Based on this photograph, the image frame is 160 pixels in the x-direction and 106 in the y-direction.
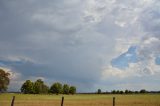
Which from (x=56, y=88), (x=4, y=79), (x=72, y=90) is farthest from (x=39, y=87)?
(x=4, y=79)

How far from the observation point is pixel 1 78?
102688 mm

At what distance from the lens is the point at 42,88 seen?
173 metres

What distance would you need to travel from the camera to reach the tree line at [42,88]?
170 metres

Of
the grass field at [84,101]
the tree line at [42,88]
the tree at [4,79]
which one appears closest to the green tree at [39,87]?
the tree line at [42,88]

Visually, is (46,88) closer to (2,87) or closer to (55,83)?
(55,83)

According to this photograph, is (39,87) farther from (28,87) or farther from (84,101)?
(84,101)

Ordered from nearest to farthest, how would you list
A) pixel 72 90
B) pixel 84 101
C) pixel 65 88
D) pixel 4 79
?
pixel 84 101
pixel 4 79
pixel 72 90
pixel 65 88

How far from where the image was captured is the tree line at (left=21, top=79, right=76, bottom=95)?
169500mm

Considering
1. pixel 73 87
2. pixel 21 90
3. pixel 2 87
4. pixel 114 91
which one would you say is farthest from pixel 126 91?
pixel 2 87

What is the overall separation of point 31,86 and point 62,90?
1978 cm

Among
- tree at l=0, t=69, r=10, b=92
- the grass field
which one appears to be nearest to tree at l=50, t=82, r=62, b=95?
tree at l=0, t=69, r=10, b=92

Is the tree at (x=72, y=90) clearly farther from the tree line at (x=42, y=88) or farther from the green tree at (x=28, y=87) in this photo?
A: the green tree at (x=28, y=87)

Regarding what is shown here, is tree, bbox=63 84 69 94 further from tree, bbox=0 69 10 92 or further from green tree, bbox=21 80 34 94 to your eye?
tree, bbox=0 69 10 92

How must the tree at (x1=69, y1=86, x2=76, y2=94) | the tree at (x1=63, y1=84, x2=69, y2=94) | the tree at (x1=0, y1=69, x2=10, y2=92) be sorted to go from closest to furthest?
the tree at (x1=0, y1=69, x2=10, y2=92) → the tree at (x1=63, y1=84, x2=69, y2=94) → the tree at (x1=69, y1=86, x2=76, y2=94)
